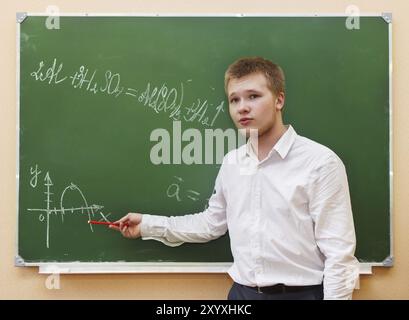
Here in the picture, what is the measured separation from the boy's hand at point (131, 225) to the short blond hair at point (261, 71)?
76 cm

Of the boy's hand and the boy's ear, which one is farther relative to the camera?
the boy's hand

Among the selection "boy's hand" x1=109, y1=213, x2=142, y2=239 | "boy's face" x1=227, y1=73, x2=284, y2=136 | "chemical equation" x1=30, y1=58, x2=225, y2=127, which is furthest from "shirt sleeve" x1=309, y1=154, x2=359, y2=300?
"boy's hand" x1=109, y1=213, x2=142, y2=239

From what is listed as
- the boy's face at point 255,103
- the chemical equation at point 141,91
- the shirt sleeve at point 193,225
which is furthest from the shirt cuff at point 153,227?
the boy's face at point 255,103

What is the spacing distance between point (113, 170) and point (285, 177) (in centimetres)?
81

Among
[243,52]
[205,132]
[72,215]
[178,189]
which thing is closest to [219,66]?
[243,52]

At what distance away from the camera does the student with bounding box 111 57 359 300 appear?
5.42ft

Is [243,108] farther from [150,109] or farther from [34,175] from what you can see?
[34,175]

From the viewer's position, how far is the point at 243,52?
6.53ft

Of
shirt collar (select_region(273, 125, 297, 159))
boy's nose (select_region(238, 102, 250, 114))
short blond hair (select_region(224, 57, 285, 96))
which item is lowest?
shirt collar (select_region(273, 125, 297, 159))

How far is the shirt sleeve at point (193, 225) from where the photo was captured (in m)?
1.95

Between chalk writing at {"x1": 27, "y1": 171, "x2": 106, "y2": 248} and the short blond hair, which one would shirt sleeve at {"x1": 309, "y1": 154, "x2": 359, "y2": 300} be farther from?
chalk writing at {"x1": 27, "y1": 171, "x2": 106, "y2": 248}

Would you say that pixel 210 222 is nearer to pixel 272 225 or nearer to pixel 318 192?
pixel 272 225

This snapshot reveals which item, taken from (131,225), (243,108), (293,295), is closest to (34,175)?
(131,225)

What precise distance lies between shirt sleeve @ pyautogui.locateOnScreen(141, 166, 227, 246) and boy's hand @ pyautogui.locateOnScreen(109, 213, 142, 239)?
0.03 meters
